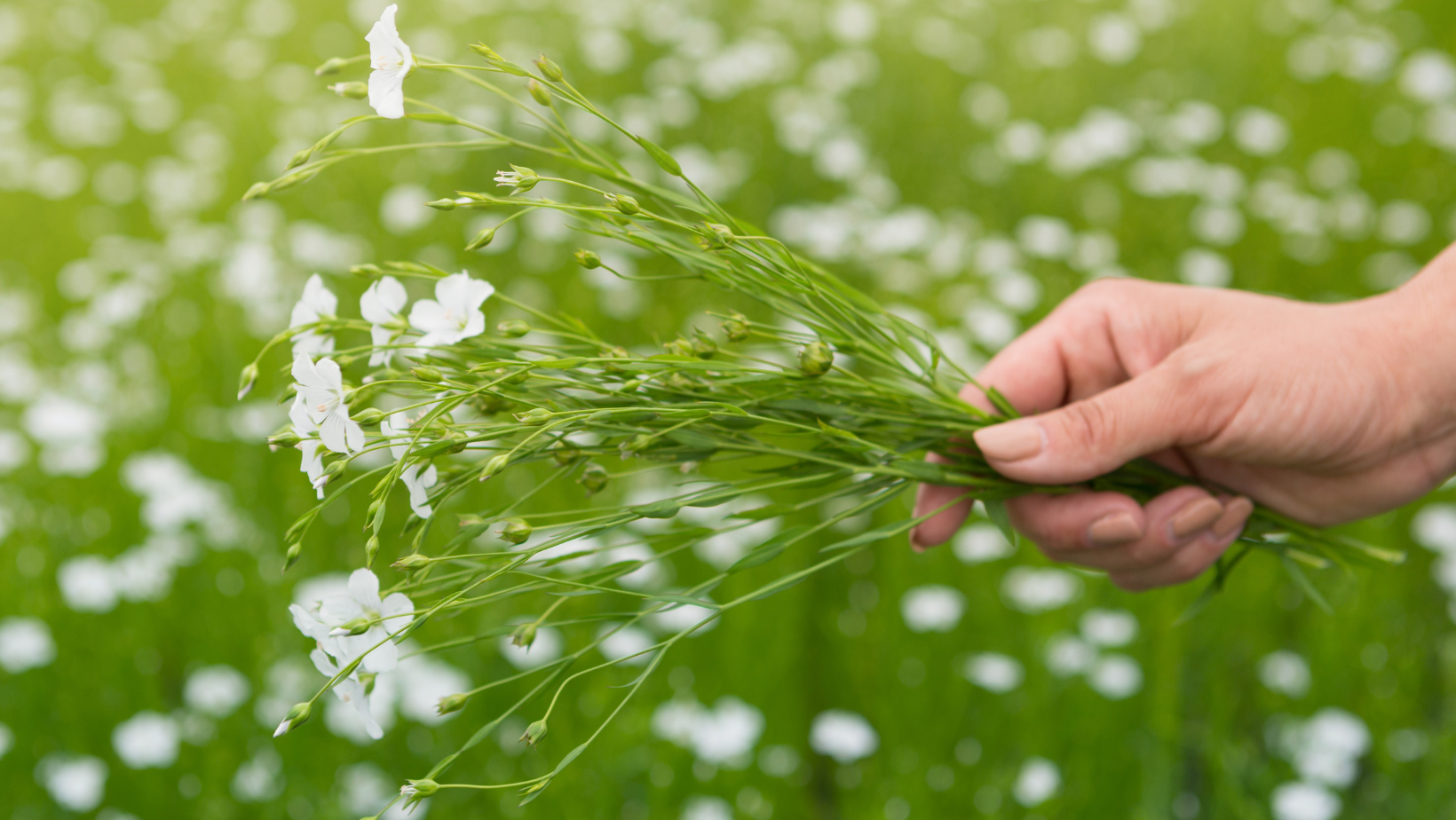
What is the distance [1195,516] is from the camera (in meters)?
1.22

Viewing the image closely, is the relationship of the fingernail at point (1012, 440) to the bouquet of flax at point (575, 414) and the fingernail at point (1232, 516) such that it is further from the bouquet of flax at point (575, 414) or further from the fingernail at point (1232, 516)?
the fingernail at point (1232, 516)

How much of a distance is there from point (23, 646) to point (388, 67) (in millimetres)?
1531

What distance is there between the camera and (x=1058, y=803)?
1.62 metres

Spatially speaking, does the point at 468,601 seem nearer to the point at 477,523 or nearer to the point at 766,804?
the point at 477,523

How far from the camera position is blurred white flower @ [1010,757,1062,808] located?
157 cm

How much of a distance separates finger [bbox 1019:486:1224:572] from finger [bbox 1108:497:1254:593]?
1.0 inches

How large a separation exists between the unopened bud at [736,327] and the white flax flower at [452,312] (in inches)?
8.4

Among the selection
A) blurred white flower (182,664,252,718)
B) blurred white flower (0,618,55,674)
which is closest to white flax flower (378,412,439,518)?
blurred white flower (182,664,252,718)

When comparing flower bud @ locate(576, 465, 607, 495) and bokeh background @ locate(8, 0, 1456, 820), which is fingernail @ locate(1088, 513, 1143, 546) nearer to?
bokeh background @ locate(8, 0, 1456, 820)

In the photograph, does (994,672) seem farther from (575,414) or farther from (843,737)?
(575,414)

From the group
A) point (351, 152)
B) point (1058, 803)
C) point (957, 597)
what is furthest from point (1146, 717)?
point (351, 152)

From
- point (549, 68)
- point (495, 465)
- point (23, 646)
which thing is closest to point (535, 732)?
point (495, 465)

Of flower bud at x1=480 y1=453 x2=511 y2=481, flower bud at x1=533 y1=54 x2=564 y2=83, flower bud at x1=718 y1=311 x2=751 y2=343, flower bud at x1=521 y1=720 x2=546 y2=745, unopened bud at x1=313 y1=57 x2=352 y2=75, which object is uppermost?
flower bud at x1=533 y1=54 x2=564 y2=83

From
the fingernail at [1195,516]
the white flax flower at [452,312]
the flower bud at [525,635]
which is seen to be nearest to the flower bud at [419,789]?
the flower bud at [525,635]
